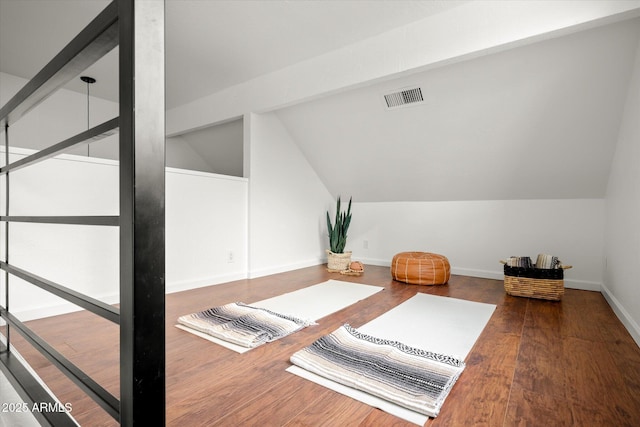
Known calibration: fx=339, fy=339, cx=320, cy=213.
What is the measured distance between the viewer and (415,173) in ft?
12.9

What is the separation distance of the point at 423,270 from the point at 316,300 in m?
1.25

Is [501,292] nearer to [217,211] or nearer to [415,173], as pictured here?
[415,173]

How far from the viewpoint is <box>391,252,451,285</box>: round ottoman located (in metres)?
3.38

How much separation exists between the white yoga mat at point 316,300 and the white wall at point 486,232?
1.33 metres

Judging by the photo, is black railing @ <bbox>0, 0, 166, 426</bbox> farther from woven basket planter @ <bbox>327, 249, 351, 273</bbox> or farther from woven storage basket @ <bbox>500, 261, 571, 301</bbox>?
woven basket planter @ <bbox>327, 249, 351, 273</bbox>

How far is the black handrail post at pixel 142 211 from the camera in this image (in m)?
0.50

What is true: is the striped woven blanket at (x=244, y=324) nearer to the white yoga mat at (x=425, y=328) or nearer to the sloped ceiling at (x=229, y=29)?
the white yoga mat at (x=425, y=328)

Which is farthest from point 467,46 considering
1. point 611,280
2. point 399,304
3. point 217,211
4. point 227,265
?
point 227,265

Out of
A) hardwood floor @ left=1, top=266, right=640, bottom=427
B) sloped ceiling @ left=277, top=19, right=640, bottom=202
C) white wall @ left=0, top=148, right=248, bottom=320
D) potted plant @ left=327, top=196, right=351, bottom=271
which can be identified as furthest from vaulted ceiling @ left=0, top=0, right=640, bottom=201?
hardwood floor @ left=1, top=266, right=640, bottom=427

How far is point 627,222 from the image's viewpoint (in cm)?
230

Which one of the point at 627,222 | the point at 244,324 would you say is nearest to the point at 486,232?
the point at 627,222

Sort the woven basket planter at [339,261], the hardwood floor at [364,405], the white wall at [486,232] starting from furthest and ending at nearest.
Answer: the woven basket planter at [339,261] < the white wall at [486,232] < the hardwood floor at [364,405]

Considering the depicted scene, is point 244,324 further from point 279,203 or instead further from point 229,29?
point 229,29

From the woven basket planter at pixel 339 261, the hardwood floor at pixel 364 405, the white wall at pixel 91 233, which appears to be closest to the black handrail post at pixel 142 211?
the hardwood floor at pixel 364 405
